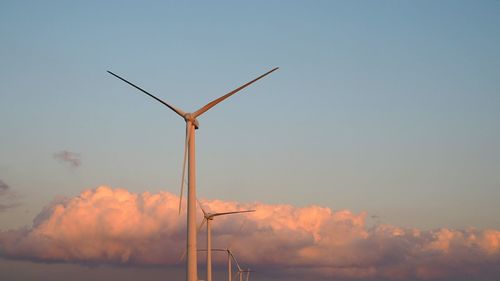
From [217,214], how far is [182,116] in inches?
3119

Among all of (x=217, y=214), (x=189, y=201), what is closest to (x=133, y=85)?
(x=189, y=201)

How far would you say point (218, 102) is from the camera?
90000 mm

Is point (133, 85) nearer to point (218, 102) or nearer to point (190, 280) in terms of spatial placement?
point (218, 102)

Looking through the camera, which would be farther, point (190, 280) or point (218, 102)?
point (218, 102)

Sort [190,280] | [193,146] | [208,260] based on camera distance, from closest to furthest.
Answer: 1. [190,280]
2. [193,146]
3. [208,260]

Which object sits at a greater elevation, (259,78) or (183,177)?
(259,78)

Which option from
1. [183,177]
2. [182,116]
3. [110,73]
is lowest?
[183,177]

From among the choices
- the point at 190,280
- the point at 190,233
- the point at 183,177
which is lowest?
the point at 190,280

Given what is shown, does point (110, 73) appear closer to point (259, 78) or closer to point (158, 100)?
point (158, 100)

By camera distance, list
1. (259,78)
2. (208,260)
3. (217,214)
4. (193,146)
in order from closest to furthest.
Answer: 1. (193,146)
2. (259,78)
3. (208,260)
4. (217,214)

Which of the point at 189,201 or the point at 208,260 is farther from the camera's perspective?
the point at 208,260

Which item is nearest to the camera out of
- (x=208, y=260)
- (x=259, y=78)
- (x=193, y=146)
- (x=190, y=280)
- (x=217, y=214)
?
(x=190, y=280)

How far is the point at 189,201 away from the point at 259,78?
63.0 ft

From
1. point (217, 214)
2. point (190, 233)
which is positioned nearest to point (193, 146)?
point (190, 233)
